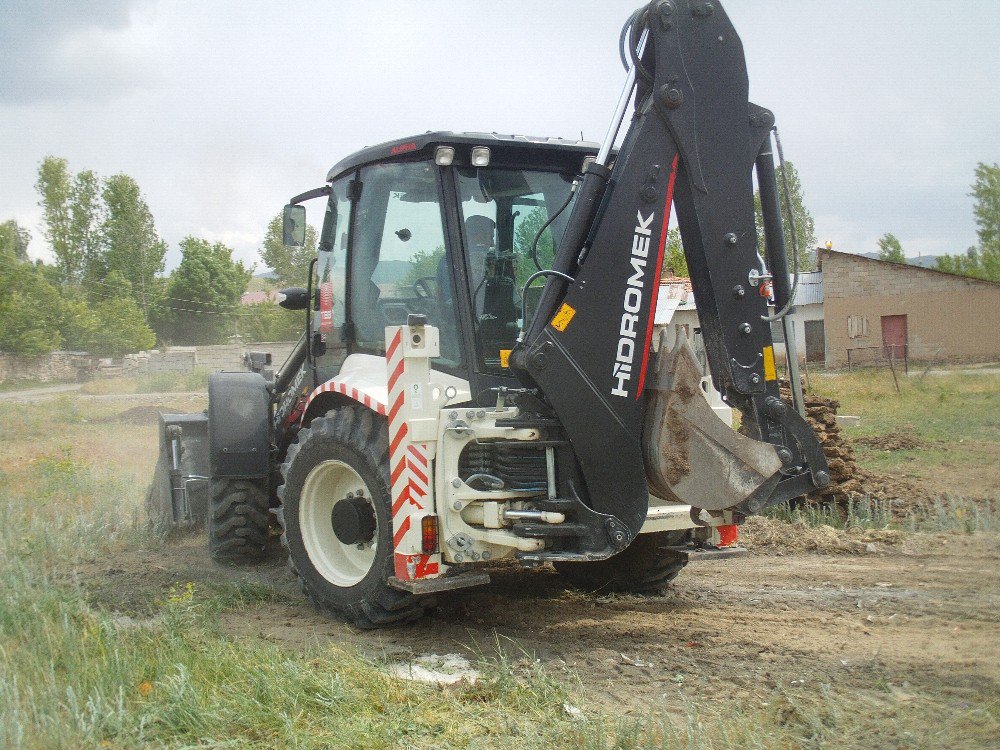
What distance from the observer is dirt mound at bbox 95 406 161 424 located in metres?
19.9

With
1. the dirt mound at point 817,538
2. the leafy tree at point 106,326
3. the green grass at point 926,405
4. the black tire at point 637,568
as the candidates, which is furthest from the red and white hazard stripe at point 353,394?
the leafy tree at point 106,326

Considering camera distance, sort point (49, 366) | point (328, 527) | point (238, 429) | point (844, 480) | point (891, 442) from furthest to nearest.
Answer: point (49, 366) → point (891, 442) → point (844, 480) → point (238, 429) → point (328, 527)

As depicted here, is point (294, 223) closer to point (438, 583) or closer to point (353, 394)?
point (353, 394)

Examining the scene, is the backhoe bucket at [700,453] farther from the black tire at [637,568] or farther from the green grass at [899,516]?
the green grass at [899,516]

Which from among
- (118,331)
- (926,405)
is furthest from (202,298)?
(926,405)

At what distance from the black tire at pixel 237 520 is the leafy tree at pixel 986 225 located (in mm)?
45650

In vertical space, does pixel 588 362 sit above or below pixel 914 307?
below

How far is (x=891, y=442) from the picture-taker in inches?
538

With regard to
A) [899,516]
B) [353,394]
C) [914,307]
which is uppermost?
[914,307]

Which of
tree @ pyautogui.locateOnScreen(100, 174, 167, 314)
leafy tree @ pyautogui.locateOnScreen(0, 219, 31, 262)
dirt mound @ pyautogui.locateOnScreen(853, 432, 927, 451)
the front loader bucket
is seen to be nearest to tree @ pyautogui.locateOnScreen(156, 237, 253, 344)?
tree @ pyautogui.locateOnScreen(100, 174, 167, 314)

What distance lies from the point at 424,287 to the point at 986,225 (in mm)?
50433

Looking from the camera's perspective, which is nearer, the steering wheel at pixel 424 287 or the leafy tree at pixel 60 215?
the steering wheel at pixel 424 287

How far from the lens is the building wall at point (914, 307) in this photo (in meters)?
31.9

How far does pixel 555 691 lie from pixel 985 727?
5.31 feet
